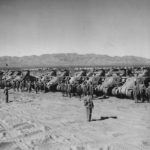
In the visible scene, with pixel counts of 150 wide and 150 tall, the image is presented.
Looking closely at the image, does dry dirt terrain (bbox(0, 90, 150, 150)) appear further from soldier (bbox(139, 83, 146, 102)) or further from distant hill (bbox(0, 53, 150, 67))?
distant hill (bbox(0, 53, 150, 67))

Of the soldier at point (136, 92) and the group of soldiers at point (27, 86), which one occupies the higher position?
the soldier at point (136, 92)

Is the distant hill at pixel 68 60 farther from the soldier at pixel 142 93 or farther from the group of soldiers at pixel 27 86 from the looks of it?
the soldier at pixel 142 93

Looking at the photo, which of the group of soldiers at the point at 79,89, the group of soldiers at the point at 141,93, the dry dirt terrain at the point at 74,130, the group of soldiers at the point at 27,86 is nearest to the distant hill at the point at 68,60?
the group of soldiers at the point at 27,86

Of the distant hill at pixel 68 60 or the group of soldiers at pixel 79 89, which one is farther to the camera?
the distant hill at pixel 68 60

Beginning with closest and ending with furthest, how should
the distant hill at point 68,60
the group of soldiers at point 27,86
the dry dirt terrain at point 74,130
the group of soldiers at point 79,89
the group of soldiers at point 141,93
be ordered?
1. the dry dirt terrain at point 74,130
2. the group of soldiers at point 141,93
3. the group of soldiers at point 79,89
4. the group of soldiers at point 27,86
5. the distant hill at point 68,60

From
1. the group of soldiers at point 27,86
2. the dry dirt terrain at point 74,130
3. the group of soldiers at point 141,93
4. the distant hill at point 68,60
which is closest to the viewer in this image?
the dry dirt terrain at point 74,130

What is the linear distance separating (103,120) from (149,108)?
14.7 feet

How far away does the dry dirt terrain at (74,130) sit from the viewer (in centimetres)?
750

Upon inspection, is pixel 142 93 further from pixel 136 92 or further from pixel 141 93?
pixel 136 92

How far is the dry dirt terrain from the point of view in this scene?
750 cm

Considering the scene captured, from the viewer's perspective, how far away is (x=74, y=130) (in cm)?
912

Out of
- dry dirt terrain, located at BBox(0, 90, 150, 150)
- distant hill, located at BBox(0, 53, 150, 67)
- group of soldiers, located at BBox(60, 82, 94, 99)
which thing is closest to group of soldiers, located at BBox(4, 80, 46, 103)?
group of soldiers, located at BBox(60, 82, 94, 99)

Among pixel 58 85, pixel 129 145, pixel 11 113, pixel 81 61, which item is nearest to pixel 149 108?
pixel 129 145

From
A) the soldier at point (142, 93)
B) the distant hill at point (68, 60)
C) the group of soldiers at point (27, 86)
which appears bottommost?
the group of soldiers at point (27, 86)
